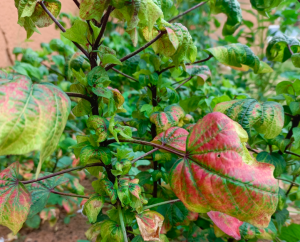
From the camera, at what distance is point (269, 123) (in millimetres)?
648

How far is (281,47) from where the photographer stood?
2.92 feet

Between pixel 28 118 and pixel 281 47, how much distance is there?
37.5 inches

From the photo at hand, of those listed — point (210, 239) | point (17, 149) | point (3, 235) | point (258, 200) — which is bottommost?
point (3, 235)

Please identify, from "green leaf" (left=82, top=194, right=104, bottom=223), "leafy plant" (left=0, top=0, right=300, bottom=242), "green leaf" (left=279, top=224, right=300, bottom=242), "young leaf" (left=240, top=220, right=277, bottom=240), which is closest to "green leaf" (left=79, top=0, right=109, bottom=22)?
"leafy plant" (left=0, top=0, right=300, bottom=242)

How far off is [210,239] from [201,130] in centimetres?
68

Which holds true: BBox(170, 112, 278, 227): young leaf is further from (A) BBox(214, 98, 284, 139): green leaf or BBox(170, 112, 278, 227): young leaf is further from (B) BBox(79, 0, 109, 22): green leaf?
(B) BBox(79, 0, 109, 22): green leaf

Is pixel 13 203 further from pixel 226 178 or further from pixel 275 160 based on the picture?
pixel 275 160

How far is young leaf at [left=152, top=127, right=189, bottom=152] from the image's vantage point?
607 mm

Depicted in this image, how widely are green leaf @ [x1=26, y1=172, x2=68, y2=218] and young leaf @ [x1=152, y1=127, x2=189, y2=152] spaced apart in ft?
1.22

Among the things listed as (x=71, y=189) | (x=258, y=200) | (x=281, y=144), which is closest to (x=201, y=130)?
(x=258, y=200)

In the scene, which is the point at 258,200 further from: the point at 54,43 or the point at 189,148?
the point at 54,43

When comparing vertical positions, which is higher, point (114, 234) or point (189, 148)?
point (189, 148)


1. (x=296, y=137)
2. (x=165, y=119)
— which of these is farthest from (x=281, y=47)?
(x=165, y=119)

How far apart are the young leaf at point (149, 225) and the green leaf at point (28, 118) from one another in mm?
349
